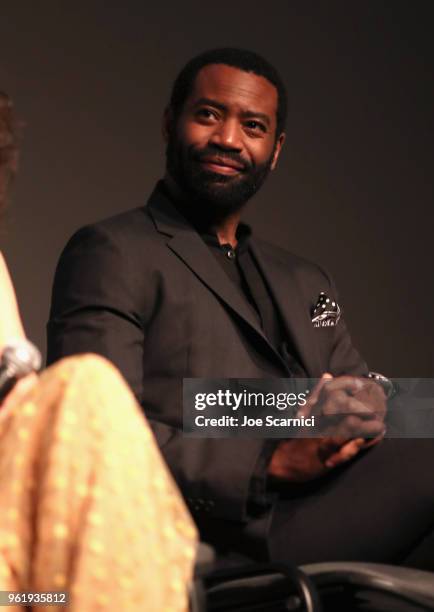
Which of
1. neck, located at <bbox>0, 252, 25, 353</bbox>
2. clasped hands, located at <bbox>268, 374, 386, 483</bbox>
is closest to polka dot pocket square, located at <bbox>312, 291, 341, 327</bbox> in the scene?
clasped hands, located at <bbox>268, 374, 386, 483</bbox>

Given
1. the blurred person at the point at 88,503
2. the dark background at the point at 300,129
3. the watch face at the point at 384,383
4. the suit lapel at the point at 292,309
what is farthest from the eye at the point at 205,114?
the blurred person at the point at 88,503

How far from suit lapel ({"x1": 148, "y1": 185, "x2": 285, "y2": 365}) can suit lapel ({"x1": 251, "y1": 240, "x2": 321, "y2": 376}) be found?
10cm

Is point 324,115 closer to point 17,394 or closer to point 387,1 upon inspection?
point 387,1

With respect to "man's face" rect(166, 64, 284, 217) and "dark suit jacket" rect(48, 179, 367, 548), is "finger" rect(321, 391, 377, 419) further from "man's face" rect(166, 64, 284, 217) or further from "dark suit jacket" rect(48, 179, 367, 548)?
"man's face" rect(166, 64, 284, 217)

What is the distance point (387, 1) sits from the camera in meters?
3.20

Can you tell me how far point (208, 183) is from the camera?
206cm

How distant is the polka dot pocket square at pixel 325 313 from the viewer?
216 cm

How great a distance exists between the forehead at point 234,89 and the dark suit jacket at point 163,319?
0.76 feet

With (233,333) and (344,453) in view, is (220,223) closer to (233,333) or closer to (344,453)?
(233,333)

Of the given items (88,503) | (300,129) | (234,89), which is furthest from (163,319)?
(300,129)

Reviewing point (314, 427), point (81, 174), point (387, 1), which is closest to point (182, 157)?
point (314, 427)

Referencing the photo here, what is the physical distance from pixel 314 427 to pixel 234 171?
1.93 feet

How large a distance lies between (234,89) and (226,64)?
7 centimetres

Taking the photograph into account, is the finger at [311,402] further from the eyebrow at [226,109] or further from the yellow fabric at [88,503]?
the yellow fabric at [88,503]
